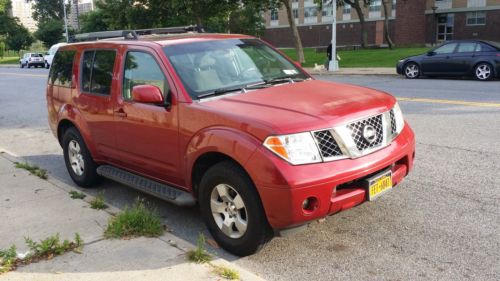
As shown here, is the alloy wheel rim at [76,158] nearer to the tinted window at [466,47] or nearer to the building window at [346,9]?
the tinted window at [466,47]

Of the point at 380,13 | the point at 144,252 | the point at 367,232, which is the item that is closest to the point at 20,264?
the point at 144,252

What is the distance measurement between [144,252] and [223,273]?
2.58 ft

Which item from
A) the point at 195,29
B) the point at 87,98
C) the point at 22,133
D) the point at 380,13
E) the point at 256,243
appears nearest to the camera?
the point at 256,243

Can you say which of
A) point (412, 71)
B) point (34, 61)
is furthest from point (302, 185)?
point (34, 61)

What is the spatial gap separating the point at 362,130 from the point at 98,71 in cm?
320

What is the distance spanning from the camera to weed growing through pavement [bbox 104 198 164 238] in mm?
4473

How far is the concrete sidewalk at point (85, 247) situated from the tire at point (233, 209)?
27 cm

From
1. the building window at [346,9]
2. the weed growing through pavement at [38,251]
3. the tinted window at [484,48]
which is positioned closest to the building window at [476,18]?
the building window at [346,9]

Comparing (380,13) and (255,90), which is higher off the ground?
(380,13)

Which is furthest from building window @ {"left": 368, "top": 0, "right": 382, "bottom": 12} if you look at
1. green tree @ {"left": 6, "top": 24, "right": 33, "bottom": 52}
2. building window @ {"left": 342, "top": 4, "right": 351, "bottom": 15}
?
green tree @ {"left": 6, "top": 24, "right": 33, "bottom": 52}

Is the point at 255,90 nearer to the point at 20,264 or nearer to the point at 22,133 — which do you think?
the point at 20,264

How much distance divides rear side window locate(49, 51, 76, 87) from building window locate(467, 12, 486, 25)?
51.7m

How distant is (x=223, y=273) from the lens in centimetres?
368

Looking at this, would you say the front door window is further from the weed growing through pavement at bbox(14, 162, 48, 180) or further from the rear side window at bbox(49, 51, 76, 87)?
the weed growing through pavement at bbox(14, 162, 48, 180)
